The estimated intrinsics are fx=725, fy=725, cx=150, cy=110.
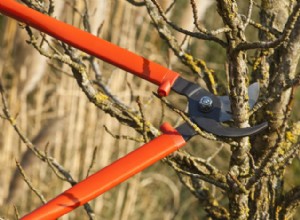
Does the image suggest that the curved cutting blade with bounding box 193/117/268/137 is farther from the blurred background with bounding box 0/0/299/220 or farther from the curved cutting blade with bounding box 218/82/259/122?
the blurred background with bounding box 0/0/299/220

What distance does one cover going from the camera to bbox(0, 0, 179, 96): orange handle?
1.43 metres

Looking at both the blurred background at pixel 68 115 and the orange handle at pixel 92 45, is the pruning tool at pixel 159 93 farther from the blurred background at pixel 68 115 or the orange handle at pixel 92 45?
the blurred background at pixel 68 115

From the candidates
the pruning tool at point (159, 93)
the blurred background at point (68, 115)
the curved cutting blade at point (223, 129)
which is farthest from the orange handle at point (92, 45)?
the blurred background at point (68, 115)

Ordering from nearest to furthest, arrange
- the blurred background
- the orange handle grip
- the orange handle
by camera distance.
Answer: the orange handle grip → the orange handle → the blurred background

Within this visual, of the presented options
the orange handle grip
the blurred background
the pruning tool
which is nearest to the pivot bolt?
the pruning tool

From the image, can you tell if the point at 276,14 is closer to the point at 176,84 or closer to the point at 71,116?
the point at 176,84

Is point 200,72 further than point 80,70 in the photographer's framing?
Yes

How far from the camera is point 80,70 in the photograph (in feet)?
4.79

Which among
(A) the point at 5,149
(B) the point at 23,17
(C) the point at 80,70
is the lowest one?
(A) the point at 5,149

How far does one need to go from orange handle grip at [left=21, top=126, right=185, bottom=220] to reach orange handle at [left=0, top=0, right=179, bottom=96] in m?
0.11

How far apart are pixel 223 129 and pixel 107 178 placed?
0.24 m

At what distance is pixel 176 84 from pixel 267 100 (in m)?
0.22

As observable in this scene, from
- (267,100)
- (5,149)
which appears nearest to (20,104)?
(5,149)

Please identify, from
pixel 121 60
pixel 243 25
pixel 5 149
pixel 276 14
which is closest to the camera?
pixel 243 25
